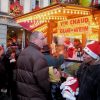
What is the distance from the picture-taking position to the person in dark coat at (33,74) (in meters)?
5.69

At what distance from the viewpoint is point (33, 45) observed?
5.92 meters

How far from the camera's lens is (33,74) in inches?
223

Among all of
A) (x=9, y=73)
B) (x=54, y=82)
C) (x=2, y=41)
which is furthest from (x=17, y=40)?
(x=54, y=82)

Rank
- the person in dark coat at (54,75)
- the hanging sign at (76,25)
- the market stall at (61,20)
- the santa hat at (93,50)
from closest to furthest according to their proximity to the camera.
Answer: the santa hat at (93,50), the person in dark coat at (54,75), the market stall at (61,20), the hanging sign at (76,25)

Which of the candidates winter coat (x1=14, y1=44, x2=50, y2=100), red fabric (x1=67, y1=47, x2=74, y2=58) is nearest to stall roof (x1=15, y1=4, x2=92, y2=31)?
red fabric (x1=67, y1=47, x2=74, y2=58)

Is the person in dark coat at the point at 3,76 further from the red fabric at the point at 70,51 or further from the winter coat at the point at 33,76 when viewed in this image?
the winter coat at the point at 33,76

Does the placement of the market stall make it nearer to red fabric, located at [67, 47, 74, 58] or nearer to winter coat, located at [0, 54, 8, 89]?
red fabric, located at [67, 47, 74, 58]

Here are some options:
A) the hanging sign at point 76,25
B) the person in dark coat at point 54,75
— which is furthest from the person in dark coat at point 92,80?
the hanging sign at point 76,25

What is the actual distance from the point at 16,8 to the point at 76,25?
19.0 metres

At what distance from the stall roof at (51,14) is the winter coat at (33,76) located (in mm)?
1431

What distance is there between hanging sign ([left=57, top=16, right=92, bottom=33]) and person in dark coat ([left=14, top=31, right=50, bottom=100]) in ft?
6.41

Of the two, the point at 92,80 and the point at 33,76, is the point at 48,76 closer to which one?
the point at 33,76

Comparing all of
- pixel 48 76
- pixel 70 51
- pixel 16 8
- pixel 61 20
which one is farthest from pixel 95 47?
pixel 16 8

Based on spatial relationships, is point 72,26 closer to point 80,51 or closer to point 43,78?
point 80,51
